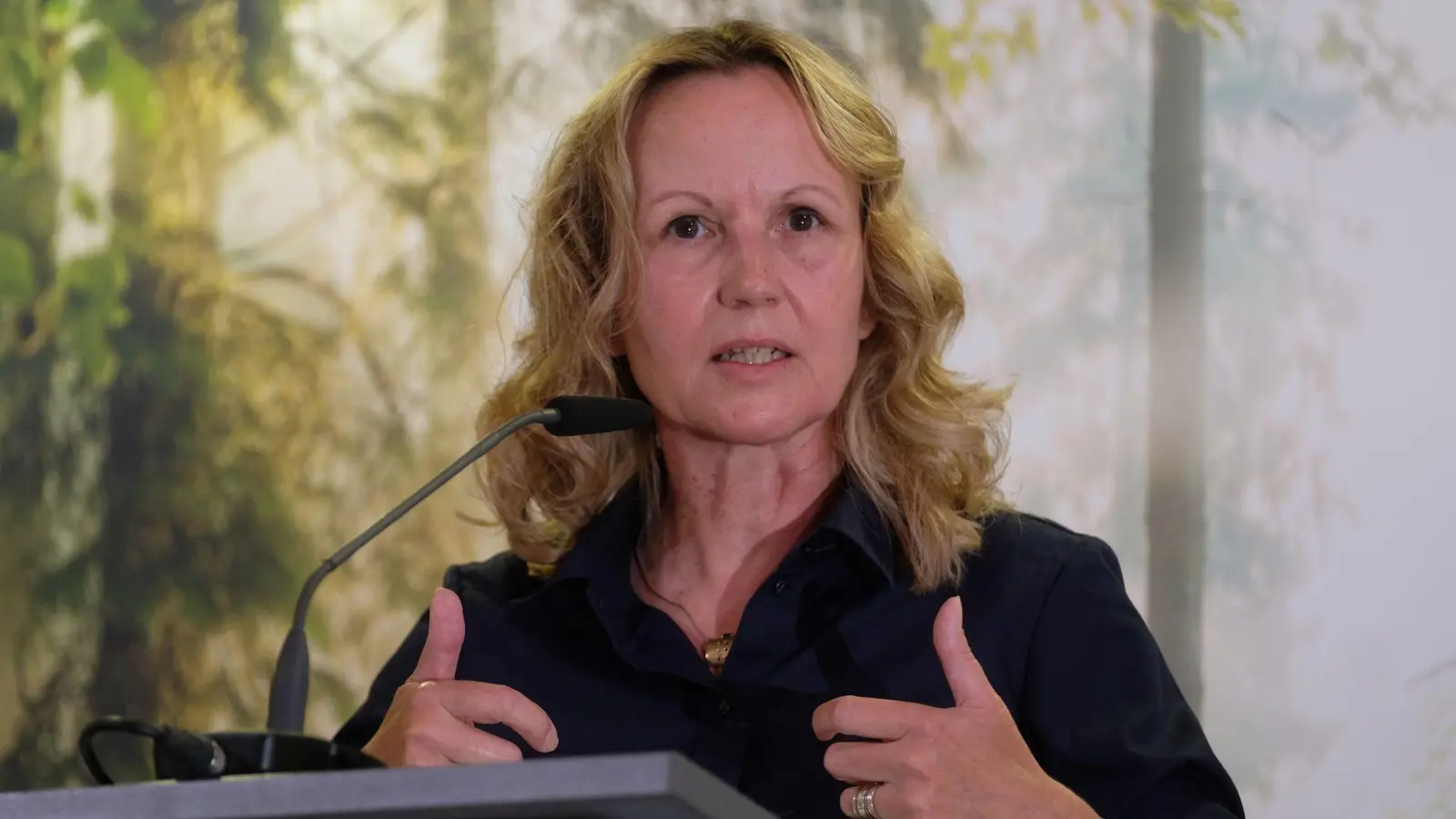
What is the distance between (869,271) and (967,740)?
0.83 metres

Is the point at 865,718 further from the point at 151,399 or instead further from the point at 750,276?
the point at 151,399

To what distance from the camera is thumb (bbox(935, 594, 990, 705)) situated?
158 centimetres

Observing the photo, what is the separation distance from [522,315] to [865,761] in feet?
4.81

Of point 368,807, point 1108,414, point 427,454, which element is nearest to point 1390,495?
point 1108,414

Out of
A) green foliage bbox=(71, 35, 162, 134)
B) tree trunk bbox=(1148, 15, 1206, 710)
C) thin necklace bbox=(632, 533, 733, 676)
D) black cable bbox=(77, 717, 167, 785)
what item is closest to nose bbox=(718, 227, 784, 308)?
thin necklace bbox=(632, 533, 733, 676)

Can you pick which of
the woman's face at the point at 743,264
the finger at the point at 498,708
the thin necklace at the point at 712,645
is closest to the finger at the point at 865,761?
the finger at the point at 498,708

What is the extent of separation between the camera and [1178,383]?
2.55m

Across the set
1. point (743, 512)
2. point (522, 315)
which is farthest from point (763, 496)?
point (522, 315)

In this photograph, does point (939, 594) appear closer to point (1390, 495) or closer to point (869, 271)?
point (869, 271)

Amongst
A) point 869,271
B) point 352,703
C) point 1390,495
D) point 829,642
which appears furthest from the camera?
point 352,703

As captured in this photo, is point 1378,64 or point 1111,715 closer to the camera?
point 1111,715

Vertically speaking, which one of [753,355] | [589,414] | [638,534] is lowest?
[638,534]

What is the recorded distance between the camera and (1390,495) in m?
2.46

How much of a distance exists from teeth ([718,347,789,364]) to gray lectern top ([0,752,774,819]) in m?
1.06
